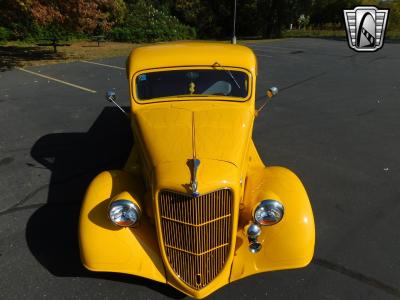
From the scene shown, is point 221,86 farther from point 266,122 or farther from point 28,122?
point 28,122

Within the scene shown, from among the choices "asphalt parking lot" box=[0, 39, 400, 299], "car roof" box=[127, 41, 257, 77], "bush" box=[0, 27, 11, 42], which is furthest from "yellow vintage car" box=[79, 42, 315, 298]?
"bush" box=[0, 27, 11, 42]

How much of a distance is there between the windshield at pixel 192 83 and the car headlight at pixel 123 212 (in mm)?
1772

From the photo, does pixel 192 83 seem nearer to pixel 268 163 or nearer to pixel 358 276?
pixel 268 163

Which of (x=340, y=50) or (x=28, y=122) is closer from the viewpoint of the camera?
(x=28, y=122)

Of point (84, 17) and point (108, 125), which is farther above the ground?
point (84, 17)

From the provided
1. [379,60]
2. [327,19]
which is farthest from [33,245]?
[327,19]

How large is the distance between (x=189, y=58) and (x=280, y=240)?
2788mm

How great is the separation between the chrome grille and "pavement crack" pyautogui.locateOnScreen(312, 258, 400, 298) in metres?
1.41

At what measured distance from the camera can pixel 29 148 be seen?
7.52 m

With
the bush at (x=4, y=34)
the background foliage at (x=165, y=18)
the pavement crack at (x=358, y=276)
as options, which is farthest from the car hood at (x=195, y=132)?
the bush at (x=4, y=34)

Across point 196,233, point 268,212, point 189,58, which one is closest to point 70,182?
point 189,58

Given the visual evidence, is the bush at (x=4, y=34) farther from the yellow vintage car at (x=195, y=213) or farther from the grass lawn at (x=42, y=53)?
the yellow vintage car at (x=195, y=213)

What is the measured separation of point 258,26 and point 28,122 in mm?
33624

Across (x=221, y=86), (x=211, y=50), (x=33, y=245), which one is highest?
(x=211, y=50)
